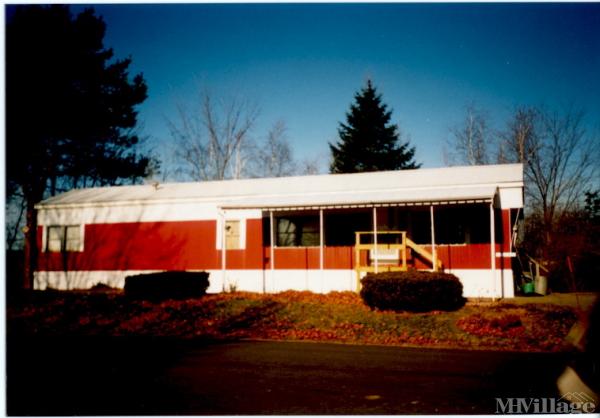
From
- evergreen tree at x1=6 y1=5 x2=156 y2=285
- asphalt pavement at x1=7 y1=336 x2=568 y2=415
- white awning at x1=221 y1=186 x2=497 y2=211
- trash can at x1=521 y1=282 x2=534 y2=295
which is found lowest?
asphalt pavement at x1=7 y1=336 x2=568 y2=415

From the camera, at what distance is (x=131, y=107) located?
26734 millimetres

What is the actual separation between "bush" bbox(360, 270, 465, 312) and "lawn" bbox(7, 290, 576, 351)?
29 cm

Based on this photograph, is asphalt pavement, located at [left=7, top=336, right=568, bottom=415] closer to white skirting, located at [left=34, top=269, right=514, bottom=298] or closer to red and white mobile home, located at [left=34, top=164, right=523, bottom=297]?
white skirting, located at [left=34, top=269, right=514, bottom=298]

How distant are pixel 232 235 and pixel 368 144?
86.5 feet

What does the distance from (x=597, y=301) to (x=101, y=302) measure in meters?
16.2

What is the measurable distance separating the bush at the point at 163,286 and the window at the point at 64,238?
6.99 meters

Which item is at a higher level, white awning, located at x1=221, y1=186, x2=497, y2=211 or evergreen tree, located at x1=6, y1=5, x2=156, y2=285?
evergreen tree, located at x1=6, y1=5, x2=156, y2=285

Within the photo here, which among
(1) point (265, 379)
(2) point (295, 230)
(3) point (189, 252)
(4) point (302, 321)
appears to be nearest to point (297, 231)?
(2) point (295, 230)

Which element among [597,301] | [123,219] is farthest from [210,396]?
[123,219]

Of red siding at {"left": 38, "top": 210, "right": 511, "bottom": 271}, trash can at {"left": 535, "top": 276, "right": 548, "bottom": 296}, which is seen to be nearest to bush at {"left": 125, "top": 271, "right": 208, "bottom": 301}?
red siding at {"left": 38, "top": 210, "right": 511, "bottom": 271}

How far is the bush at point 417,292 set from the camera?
533 inches

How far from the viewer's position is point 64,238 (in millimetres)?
22766

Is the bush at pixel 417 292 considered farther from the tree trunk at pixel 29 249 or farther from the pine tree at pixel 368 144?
the pine tree at pixel 368 144

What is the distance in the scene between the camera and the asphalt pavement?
601 cm
